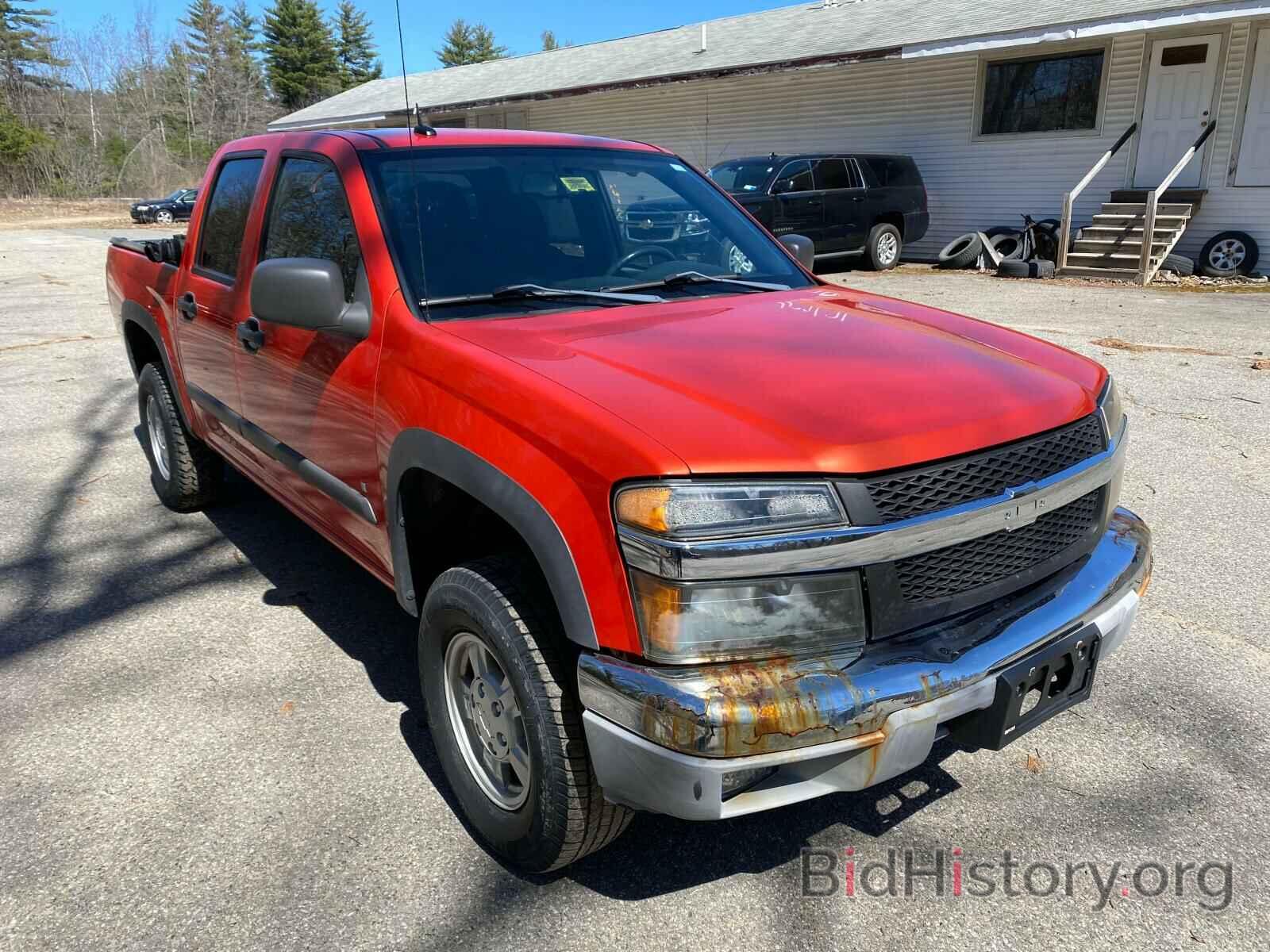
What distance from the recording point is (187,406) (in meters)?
4.54

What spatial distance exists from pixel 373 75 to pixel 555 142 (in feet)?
234

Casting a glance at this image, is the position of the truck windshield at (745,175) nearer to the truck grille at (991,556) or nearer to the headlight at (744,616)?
the truck grille at (991,556)

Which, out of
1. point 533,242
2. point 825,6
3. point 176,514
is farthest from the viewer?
point 825,6

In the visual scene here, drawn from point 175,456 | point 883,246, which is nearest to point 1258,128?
point 883,246

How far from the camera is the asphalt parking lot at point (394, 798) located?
2297mm

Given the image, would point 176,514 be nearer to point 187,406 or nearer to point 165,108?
point 187,406

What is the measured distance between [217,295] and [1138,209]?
1461 cm

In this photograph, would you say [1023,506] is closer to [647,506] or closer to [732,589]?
[732,589]

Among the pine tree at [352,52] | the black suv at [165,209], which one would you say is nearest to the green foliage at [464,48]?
the pine tree at [352,52]

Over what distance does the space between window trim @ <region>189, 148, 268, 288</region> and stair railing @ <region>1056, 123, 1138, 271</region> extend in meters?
13.3

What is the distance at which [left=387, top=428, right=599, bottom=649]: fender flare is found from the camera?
2.03 m

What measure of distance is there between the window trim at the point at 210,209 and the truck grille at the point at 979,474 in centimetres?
281

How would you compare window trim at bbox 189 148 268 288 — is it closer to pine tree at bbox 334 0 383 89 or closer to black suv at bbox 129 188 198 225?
black suv at bbox 129 188 198 225

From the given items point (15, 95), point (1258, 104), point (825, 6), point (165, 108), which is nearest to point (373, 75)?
point (165, 108)
